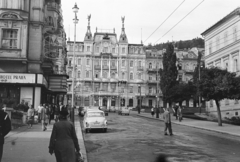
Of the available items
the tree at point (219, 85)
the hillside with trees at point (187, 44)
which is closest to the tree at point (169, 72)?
the tree at point (219, 85)

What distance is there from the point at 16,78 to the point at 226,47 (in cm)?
3009

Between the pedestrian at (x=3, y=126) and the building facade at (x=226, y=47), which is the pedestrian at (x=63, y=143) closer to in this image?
the pedestrian at (x=3, y=126)

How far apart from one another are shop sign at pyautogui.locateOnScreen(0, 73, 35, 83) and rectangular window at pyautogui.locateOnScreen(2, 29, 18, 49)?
3104 mm

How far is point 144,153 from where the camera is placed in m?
13.1

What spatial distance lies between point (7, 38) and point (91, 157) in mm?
26008

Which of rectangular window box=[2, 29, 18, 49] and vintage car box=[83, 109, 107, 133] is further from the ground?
rectangular window box=[2, 29, 18, 49]

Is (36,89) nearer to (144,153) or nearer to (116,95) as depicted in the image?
(144,153)

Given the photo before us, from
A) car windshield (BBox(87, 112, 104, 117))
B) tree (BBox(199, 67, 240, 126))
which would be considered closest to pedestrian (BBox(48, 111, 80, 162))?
car windshield (BBox(87, 112, 104, 117))

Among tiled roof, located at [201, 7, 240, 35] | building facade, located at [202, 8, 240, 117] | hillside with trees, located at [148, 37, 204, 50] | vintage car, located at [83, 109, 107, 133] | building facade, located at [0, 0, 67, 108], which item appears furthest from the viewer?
hillside with trees, located at [148, 37, 204, 50]

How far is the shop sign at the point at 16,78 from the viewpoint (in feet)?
110

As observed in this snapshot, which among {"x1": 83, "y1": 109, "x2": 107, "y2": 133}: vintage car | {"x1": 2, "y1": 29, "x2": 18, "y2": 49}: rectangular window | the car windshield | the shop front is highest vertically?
{"x1": 2, "y1": 29, "x2": 18, "y2": 49}: rectangular window

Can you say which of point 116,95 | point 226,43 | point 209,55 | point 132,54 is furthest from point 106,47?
point 226,43

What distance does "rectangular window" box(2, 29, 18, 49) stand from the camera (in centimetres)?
3447

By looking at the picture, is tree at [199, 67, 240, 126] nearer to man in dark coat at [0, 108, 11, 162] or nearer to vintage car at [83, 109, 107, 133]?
vintage car at [83, 109, 107, 133]
